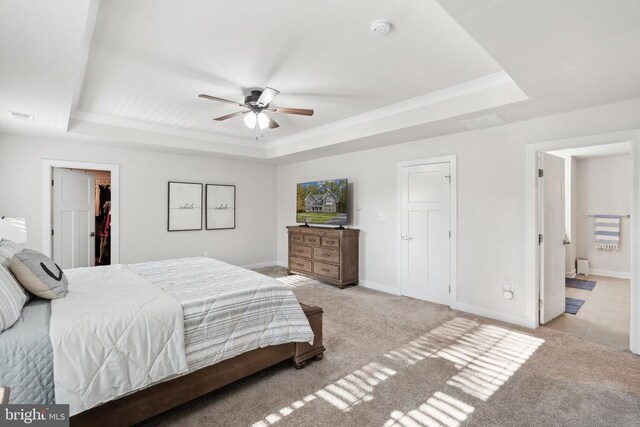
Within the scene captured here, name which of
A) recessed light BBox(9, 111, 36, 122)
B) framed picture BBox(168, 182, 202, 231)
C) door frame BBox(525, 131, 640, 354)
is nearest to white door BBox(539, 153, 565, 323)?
door frame BBox(525, 131, 640, 354)

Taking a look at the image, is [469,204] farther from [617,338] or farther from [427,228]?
[617,338]

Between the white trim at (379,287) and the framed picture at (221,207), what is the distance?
2.79m

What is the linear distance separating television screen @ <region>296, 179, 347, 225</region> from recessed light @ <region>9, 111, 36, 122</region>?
12.3ft

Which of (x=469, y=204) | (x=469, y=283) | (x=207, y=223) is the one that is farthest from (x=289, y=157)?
(x=469, y=283)

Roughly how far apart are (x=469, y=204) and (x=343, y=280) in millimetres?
2154

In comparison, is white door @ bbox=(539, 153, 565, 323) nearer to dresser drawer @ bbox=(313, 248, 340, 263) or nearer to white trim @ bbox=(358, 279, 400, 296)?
white trim @ bbox=(358, 279, 400, 296)

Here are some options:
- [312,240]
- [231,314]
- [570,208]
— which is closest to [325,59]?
[231,314]

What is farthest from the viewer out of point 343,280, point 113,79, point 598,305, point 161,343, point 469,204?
point 343,280

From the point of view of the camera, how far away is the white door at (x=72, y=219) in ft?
15.0

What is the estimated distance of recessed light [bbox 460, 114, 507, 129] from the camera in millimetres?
3322

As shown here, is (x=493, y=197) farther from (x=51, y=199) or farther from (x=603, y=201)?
(x=51, y=199)

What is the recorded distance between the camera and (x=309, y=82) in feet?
10.4

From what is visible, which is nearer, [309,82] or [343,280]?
[309,82]

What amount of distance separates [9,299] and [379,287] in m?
4.22
